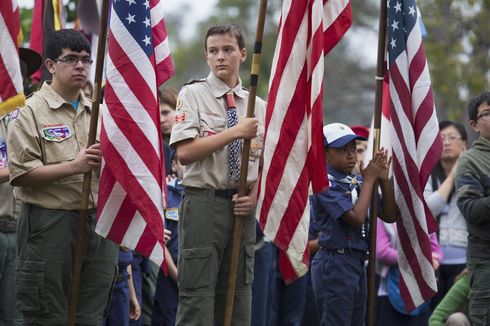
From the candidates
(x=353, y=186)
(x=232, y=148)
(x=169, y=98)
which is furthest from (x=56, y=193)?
(x=169, y=98)

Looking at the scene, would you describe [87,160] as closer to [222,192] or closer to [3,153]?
[222,192]

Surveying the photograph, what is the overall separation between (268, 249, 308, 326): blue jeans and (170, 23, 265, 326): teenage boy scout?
2856 millimetres

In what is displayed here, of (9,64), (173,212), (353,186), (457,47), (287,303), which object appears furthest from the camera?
(457,47)

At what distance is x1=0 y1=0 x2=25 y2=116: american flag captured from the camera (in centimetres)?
596

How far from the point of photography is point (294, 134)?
6691 mm

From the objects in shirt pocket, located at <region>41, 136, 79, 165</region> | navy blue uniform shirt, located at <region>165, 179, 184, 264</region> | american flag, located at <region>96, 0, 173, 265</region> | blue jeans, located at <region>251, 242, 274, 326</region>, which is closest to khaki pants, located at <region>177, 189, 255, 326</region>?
american flag, located at <region>96, 0, 173, 265</region>

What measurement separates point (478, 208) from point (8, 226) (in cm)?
340

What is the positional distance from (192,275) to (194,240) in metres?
0.22

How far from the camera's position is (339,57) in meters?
34.9

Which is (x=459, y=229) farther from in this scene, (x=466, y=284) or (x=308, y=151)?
(x=308, y=151)

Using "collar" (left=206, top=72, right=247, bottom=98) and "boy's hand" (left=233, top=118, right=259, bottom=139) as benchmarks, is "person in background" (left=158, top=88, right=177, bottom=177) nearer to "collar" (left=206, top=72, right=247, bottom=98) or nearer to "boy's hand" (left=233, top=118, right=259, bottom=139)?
"collar" (left=206, top=72, right=247, bottom=98)

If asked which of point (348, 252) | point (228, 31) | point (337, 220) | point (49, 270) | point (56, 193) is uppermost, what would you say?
point (228, 31)

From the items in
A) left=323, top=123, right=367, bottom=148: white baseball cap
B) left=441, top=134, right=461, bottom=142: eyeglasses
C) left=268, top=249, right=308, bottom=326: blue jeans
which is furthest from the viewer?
left=441, top=134, right=461, bottom=142: eyeglasses

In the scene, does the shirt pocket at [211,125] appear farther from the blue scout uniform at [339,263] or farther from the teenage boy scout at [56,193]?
the blue scout uniform at [339,263]
